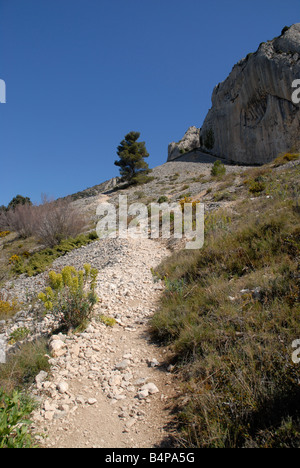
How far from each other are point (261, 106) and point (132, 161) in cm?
1792

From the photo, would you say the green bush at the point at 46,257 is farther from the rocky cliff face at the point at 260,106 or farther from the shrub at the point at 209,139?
the shrub at the point at 209,139

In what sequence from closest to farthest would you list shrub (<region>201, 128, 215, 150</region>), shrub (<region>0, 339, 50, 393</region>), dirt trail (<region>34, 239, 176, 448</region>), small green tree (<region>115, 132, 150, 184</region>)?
dirt trail (<region>34, 239, 176, 448</region>) < shrub (<region>0, 339, 50, 393</region>) < small green tree (<region>115, 132, 150, 184</region>) < shrub (<region>201, 128, 215, 150</region>)

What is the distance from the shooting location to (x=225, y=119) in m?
36.1

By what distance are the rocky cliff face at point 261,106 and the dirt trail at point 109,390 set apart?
27034mm

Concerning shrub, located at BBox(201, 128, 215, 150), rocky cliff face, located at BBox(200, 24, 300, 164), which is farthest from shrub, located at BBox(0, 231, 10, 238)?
shrub, located at BBox(201, 128, 215, 150)

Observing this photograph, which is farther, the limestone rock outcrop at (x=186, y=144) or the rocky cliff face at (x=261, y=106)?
the limestone rock outcrop at (x=186, y=144)

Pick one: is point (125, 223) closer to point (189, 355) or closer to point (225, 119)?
point (189, 355)

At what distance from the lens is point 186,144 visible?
159ft

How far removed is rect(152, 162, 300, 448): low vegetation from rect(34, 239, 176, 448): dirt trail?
0.85 ft

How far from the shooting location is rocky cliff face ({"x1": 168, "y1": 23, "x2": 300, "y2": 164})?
2652cm

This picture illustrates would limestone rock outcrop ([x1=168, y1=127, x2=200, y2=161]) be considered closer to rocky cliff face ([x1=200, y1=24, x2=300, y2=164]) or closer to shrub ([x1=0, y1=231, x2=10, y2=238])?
rocky cliff face ([x1=200, y1=24, x2=300, y2=164])

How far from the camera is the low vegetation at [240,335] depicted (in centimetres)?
173

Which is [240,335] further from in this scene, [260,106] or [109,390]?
[260,106]

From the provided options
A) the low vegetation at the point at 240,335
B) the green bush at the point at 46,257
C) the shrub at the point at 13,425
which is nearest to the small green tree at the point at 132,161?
the green bush at the point at 46,257
